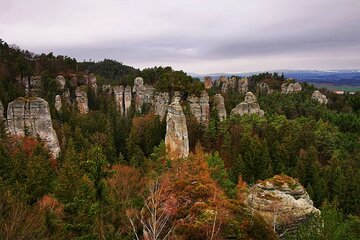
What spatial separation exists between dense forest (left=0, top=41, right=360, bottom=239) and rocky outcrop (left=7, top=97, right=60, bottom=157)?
1842 millimetres

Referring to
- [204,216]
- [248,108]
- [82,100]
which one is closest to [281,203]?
[204,216]

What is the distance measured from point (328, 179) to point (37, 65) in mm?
60881

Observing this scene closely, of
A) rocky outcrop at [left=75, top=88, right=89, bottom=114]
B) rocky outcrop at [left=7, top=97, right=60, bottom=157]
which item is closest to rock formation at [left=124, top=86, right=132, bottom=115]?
rocky outcrop at [left=75, top=88, right=89, bottom=114]

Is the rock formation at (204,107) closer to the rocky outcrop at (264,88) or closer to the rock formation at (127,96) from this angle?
the rock formation at (127,96)

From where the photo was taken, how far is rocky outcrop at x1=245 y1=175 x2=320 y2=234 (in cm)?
2095

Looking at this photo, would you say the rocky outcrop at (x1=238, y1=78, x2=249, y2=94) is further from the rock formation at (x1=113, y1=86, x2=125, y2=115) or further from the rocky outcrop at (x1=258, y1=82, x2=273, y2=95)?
the rock formation at (x1=113, y1=86, x2=125, y2=115)

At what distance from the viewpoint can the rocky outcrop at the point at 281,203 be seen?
→ 68.7ft

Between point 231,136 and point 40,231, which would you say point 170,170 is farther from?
point 40,231

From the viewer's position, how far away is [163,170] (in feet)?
109

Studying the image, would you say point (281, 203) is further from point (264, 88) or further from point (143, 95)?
point (264, 88)

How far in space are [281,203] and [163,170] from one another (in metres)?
13.9

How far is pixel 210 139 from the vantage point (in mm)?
50188

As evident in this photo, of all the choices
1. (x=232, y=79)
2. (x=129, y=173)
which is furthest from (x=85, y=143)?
(x=232, y=79)

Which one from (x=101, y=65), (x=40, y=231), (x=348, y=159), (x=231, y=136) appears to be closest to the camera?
(x=40, y=231)
